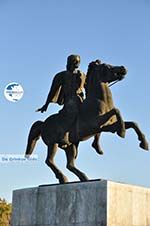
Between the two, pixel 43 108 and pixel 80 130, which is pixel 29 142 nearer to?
pixel 43 108

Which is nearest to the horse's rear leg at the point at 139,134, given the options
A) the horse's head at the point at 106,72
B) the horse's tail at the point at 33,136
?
the horse's head at the point at 106,72

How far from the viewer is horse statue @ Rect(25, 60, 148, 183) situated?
10.3m

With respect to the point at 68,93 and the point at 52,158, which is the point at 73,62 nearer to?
the point at 68,93

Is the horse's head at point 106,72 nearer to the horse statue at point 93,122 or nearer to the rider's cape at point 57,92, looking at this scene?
the horse statue at point 93,122

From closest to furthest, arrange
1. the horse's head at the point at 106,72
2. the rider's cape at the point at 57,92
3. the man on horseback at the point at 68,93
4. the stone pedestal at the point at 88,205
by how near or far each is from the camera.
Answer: the stone pedestal at the point at 88,205, the horse's head at the point at 106,72, the man on horseback at the point at 68,93, the rider's cape at the point at 57,92

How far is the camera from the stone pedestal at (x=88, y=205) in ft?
30.7

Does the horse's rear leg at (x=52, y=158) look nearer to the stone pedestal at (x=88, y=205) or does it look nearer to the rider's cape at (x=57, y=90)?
the stone pedestal at (x=88, y=205)

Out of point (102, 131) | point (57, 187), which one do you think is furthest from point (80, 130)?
point (57, 187)

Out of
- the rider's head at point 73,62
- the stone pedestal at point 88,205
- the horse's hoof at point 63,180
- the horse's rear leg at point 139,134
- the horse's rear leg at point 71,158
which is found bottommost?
the stone pedestal at point 88,205

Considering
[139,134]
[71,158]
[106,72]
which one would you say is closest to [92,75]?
[106,72]

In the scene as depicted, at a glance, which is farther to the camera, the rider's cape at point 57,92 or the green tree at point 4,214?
the green tree at point 4,214

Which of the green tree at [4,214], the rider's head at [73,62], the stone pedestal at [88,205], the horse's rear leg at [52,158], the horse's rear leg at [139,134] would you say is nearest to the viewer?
the stone pedestal at [88,205]

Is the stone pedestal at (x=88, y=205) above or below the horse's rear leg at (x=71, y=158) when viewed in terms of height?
below

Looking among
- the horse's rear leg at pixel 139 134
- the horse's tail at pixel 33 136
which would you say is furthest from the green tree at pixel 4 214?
the horse's rear leg at pixel 139 134
